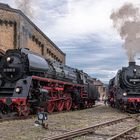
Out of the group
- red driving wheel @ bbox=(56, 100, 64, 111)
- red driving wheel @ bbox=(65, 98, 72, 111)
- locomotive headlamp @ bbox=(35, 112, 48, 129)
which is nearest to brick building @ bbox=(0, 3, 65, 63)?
red driving wheel @ bbox=(65, 98, 72, 111)

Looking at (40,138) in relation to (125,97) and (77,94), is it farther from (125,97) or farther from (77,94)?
(77,94)

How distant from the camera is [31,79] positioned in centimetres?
2017

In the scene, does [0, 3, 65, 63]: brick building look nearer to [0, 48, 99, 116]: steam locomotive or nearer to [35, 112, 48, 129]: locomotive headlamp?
[0, 48, 99, 116]: steam locomotive

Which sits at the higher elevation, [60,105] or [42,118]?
[60,105]

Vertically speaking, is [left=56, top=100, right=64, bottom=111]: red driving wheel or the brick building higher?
the brick building

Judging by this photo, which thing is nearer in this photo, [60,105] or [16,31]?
[60,105]

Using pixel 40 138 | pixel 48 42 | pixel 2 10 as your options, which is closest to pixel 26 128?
pixel 40 138

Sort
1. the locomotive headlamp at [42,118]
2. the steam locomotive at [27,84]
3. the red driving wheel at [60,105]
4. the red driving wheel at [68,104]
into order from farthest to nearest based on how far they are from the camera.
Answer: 1. the red driving wheel at [68,104]
2. the red driving wheel at [60,105]
3. the steam locomotive at [27,84]
4. the locomotive headlamp at [42,118]

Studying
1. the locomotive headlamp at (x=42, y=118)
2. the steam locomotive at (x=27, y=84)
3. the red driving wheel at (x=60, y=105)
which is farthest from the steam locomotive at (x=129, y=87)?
the locomotive headlamp at (x=42, y=118)

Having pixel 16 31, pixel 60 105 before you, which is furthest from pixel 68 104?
pixel 16 31

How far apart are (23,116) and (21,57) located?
10.6 ft

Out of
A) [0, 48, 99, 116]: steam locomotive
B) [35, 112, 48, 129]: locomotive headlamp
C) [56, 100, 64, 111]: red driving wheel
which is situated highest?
[0, 48, 99, 116]: steam locomotive

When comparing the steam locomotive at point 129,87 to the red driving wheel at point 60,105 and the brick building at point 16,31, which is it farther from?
the brick building at point 16,31

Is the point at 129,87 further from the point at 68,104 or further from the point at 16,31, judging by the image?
the point at 16,31
